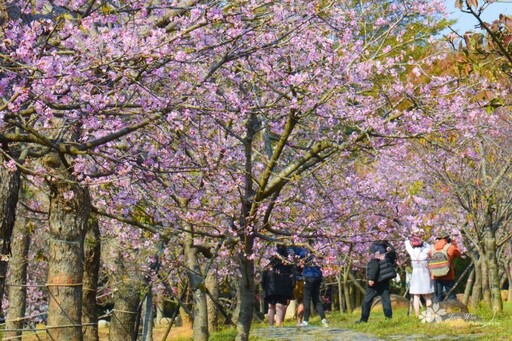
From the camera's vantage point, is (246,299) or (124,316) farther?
(124,316)

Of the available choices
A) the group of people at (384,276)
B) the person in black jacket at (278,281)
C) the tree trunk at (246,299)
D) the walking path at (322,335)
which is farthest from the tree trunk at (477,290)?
the tree trunk at (246,299)

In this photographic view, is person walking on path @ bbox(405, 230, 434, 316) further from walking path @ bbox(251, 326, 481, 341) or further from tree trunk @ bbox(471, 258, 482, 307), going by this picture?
tree trunk @ bbox(471, 258, 482, 307)

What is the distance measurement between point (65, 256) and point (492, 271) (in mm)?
12743

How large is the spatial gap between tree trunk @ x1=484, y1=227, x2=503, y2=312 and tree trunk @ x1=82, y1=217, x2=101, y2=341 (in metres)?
10.0

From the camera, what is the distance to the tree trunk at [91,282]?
41.2 feet

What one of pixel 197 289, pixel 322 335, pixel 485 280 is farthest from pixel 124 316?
pixel 485 280

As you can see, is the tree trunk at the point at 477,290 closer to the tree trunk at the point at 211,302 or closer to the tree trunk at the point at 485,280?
the tree trunk at the point at 485,280

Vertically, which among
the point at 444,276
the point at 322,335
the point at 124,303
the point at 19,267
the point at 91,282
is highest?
the point at 19,267

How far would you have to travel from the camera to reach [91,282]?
1277cm

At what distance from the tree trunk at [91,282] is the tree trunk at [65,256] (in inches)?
106

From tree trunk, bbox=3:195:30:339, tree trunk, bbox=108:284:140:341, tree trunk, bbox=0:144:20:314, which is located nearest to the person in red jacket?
tree trunk, bbox=108:284:140:341

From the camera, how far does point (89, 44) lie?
6867 mm

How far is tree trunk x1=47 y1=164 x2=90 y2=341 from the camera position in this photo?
963cm

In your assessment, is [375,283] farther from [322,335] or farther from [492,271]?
[492,271]
